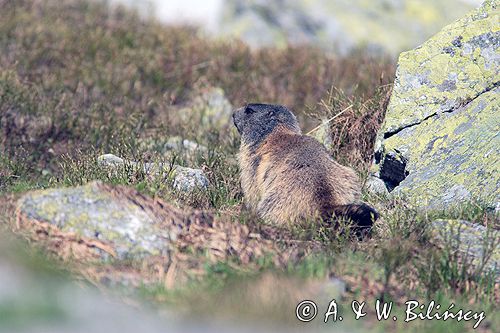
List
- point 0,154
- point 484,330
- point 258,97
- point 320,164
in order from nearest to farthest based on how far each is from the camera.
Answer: point 484,330
point 320,164
point 0,154
point 258,97

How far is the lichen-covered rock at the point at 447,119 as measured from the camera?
807cm

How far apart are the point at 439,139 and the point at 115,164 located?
Result: 135 inches

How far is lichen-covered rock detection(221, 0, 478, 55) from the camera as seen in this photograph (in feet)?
64.5

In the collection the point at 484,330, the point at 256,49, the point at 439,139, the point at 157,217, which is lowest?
the point at 484,330

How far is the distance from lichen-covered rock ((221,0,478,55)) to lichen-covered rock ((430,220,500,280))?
40.2 ft

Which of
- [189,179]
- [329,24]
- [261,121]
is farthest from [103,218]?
[329,24]

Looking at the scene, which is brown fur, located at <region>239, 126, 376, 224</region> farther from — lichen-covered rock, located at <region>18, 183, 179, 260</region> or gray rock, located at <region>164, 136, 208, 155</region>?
gray rock, located at <region>164, 136, 208, 155</region>

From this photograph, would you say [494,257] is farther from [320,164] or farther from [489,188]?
[320,164]

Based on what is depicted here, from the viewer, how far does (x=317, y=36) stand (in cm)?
2028

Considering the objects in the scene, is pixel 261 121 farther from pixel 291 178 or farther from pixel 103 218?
pixel 103 218

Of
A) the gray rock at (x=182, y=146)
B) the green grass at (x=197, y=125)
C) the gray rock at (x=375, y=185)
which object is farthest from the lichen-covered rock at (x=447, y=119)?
the gray rock at (x=182, y=146)

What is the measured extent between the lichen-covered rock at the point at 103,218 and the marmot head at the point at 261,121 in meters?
Result: 2.78

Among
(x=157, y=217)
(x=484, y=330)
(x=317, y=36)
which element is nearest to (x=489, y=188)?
(x=484, y=330)

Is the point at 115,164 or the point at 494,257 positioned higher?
the point at 115,164
